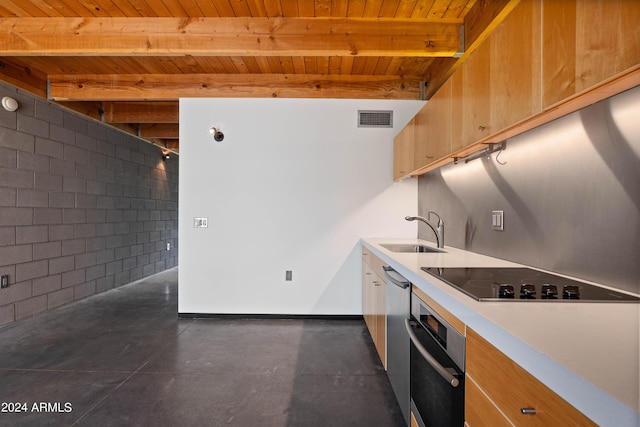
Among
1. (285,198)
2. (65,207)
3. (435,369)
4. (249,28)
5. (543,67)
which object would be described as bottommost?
(435,369)

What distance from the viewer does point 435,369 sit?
1.12 m

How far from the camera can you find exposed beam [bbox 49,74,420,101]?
3457 millimetres

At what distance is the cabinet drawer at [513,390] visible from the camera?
0.59m

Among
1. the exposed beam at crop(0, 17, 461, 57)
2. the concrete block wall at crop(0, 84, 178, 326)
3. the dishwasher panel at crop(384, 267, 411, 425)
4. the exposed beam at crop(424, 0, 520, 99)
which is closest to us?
the dishwasher panel at crop(384, 267, 411, 425)

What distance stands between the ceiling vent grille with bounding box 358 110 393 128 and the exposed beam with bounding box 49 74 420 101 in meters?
0.23

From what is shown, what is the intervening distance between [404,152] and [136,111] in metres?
3.79

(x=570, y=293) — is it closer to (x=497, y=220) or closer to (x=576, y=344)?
(x=576, y=344)

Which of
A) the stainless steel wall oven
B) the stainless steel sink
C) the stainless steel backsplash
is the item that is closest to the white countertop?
the stainless steel wall oven

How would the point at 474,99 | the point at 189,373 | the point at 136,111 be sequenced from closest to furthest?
the point at 474,99, the point at 189,373, the point at 136,111

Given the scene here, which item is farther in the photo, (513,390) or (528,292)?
(528,292)

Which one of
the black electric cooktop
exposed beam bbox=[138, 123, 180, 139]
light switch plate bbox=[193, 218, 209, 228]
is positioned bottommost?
the black electric cooktop

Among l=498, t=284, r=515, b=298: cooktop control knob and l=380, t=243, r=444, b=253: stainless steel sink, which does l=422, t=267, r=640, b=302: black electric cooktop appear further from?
l=380, t=243, r=444, b=253: stainless steel sink

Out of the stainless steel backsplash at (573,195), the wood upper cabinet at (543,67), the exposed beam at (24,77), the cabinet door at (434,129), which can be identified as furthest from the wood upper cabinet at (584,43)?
the exposed beam at (24,77)

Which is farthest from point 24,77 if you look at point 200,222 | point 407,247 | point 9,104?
point 407,247
